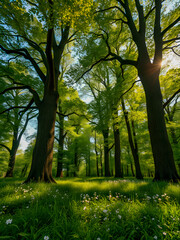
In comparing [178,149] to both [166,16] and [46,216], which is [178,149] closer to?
[166,16]

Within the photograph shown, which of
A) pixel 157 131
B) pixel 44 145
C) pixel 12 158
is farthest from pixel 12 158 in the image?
pixel 157 131

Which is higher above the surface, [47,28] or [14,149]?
[47,28]

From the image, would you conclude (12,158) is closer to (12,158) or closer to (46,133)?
(12,158)

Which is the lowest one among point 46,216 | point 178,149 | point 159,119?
point 46,216

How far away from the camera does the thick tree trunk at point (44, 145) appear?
203 inches

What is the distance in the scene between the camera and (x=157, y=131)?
4.96 m

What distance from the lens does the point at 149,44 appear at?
27.5 ft

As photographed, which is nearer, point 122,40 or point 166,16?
point 166,16

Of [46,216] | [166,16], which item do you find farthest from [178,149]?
[46,216]

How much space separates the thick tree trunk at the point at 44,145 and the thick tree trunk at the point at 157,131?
530cm

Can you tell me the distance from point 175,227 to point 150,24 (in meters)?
11.7

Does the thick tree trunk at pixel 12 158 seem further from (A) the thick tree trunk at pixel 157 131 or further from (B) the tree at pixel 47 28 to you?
(A) the thick tree trunk at pixel 157 131

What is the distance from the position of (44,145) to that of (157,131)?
5.72m

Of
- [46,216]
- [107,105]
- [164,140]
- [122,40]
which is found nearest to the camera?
[46,216]
